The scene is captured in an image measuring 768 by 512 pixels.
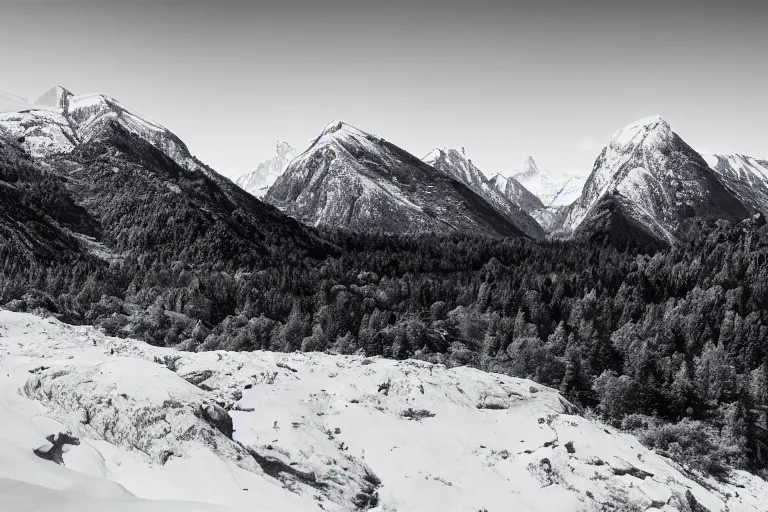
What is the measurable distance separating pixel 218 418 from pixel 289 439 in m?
7.80

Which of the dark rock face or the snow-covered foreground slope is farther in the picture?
the dark rock face

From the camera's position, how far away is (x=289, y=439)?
176ft

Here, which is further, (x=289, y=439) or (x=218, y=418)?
(x=289, y=439)

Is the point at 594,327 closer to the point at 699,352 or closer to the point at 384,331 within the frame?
the point at 699,352

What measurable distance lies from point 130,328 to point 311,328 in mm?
54882

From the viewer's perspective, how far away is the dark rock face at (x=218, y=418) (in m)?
48.9

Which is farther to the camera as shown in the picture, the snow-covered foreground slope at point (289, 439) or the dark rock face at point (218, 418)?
the dark rock face at point (218, 418)

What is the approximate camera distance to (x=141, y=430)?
147ft

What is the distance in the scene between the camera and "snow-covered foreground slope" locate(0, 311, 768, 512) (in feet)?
131

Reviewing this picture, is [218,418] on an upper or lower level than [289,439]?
upper

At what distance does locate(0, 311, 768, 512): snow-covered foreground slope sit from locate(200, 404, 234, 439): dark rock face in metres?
0.17

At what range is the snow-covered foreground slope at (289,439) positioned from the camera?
40.0 metres

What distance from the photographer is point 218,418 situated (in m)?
50.0

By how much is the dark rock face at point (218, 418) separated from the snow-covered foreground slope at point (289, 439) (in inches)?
6.6
